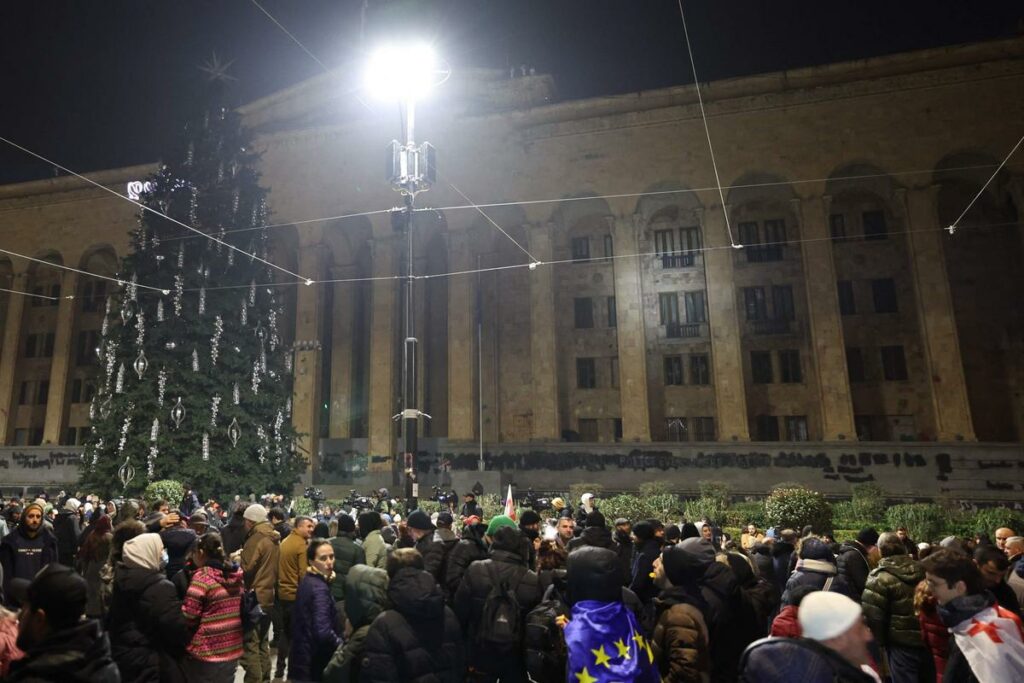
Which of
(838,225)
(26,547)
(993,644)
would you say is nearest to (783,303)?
(838,225)

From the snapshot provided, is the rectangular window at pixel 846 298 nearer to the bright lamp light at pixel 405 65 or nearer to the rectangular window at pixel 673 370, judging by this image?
the rectangular window at pixel 673 370

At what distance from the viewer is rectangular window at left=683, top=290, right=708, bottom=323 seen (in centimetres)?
2867

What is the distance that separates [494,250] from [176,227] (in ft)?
49.9

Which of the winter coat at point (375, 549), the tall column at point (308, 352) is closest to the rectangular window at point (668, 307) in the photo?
the tall column at point (308, 352)

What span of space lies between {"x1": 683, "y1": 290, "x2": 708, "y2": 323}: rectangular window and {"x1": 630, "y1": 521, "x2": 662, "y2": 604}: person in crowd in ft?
79.0

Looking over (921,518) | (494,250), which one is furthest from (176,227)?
(921,518)

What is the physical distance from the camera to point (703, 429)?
27750 mm

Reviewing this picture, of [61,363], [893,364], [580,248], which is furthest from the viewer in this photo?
[61,363]

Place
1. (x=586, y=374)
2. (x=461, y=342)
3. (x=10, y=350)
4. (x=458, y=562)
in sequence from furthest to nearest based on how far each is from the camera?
(x=10, y=350) → (x=586, y=374) → (x=461, y=342) → (x=458, y=562)

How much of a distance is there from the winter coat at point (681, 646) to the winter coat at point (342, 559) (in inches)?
143

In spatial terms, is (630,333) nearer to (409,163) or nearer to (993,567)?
(409,163)

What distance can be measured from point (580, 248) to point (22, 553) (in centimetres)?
2680

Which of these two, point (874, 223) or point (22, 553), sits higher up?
point (874, 223)

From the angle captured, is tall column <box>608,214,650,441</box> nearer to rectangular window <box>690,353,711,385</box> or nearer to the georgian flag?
rectangular window <box>690,353,711,385</box>
